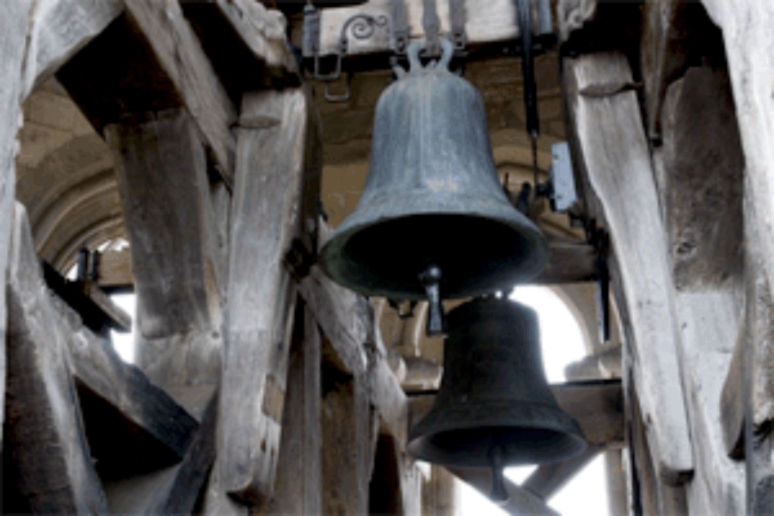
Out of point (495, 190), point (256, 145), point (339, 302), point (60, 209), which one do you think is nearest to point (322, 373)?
point (339, 302)

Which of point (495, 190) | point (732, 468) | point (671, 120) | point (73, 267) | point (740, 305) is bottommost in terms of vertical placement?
point (732, 468)

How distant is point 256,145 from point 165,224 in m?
0.38

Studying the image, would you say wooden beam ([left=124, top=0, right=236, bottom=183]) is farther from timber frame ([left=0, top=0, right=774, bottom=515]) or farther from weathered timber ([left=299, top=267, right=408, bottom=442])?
weathered timber ([left=299, top=267, right=408, bottom=442])

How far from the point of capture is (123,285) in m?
4.78

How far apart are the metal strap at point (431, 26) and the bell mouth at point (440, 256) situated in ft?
1.47

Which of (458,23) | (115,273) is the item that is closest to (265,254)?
(458,23)

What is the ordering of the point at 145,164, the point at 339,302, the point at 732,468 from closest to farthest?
the point at 732,468 → the point at 145,164 → the point at 339,302

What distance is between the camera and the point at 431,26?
3.11 meters

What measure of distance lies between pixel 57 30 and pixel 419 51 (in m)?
1.10

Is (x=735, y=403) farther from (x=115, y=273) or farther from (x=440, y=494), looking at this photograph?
(x=440, y=494)

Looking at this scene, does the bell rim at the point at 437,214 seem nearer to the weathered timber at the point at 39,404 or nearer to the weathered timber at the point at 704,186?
the weathered timber at the point at 704,186

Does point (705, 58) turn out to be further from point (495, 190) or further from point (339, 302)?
point (339, 302)

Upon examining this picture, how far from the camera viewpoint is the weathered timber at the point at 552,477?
5281 mm

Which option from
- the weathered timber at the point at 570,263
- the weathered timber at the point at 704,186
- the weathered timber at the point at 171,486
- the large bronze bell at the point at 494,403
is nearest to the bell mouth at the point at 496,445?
the large bronze bell at the point at 494,403
